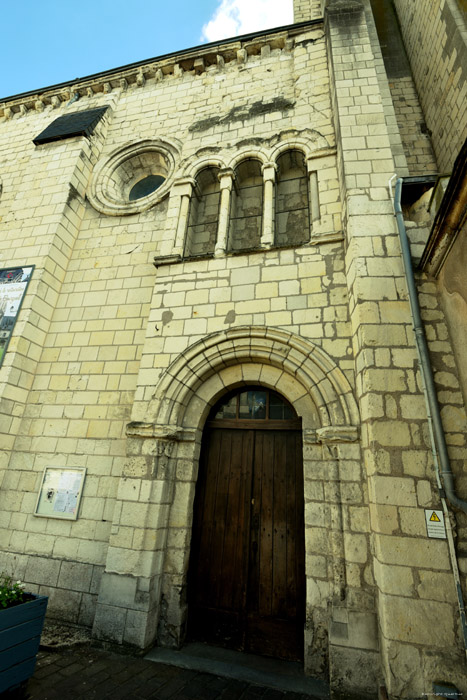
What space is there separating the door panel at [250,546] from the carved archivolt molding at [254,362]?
651mm

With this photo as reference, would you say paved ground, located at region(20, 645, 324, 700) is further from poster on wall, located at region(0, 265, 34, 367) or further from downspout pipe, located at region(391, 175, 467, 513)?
poster on wall, located at region(0, 265, 34, 367)

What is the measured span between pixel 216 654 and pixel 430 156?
306 inches

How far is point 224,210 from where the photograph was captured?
514 centimetres

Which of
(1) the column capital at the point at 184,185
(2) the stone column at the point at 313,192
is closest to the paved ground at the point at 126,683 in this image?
(2) the stone column at the point at 313,192

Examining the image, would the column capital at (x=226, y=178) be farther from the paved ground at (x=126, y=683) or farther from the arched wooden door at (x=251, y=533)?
the paved ground at (x=126, y=683)

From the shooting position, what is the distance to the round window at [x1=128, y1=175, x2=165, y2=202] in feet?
21.4

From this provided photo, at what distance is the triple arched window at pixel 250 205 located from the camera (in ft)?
16.2

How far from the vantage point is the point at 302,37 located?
653 cm

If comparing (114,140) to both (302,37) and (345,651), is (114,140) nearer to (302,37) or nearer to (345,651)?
(302,37)

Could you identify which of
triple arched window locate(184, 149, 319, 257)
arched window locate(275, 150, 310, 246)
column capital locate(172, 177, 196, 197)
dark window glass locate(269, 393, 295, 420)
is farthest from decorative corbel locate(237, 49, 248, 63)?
dark window glass locate(269, 393, 295, 420)

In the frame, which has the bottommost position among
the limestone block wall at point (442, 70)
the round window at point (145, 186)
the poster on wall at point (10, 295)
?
the poster on wall at point (10, 295)

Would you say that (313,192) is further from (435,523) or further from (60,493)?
(60,493)

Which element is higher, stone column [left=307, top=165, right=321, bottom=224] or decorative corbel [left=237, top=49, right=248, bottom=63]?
decorative corbel [left=237, top=49, right=248, bottom=63]

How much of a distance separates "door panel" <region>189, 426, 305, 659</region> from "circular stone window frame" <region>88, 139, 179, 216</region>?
4.37 metres
